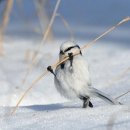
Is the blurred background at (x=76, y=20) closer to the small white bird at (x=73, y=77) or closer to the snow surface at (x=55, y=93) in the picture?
the snow surface at (x=55, y=93)

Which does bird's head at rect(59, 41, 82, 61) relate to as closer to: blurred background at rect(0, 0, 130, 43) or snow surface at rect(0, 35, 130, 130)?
snow surface at rect(0, 35, 130, 130)

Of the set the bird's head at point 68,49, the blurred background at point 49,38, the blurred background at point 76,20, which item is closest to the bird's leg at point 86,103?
the bird's head at point 68,49

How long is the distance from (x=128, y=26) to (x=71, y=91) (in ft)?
8.96

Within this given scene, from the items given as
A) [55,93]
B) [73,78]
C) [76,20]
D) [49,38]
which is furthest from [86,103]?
[76,20]

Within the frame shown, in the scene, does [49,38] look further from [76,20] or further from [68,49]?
[68,49]

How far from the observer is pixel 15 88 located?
4.22 metres

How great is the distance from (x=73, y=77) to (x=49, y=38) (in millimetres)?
2565

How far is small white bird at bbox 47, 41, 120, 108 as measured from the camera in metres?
2.97

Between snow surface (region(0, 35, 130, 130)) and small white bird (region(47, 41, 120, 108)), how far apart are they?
0.22ft

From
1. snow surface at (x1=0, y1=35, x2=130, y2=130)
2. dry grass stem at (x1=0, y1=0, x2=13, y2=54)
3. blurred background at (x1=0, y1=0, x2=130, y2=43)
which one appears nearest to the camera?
snow surface at (x1=0, y1=35, x2=130, y2=130)

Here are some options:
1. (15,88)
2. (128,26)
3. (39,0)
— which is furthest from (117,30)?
(15,88)

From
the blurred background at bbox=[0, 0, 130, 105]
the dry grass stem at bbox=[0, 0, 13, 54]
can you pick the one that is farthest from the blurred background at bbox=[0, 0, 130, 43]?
the dry grass stem at bbox=[0, 0, 13, 54]

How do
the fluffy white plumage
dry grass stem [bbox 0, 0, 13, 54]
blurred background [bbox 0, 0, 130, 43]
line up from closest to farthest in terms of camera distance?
the fluffy white plumage
dry grass stem [bbox 0, 0, 13, 54]
blurred background [bbox 0, 0, 130, 43]

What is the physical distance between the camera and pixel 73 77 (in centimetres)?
297
